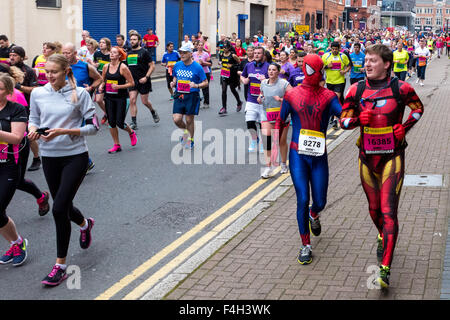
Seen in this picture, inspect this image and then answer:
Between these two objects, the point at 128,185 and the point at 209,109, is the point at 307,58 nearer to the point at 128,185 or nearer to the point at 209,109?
the point at 128,185

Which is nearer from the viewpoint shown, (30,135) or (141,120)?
(30,135)

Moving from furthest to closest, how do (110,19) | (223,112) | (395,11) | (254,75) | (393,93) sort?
(395,11), (110,19), (223,112), (254,75), (393,93)

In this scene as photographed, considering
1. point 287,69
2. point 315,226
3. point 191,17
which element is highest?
point 191,17

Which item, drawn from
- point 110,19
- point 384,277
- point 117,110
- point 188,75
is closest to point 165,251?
point 384,277

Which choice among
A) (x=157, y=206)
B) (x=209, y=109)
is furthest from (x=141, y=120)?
(x=157, y=206)

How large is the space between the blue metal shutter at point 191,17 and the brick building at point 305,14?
20824 millimetres

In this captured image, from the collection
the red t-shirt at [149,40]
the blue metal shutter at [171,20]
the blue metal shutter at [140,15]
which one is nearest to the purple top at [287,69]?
the red t-shirt at [149,40]

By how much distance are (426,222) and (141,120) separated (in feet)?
29.9

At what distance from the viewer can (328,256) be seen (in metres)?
6.08

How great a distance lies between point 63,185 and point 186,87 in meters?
5.99

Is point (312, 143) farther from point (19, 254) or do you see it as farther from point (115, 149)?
point (115, 149)

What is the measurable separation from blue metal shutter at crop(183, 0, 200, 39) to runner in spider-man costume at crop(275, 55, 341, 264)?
108 feet

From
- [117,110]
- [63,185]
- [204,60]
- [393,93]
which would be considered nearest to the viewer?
[393,93]
